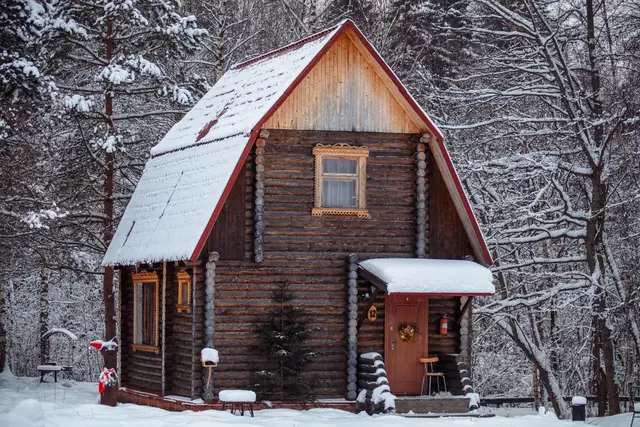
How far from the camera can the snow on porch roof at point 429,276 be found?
20.3 m

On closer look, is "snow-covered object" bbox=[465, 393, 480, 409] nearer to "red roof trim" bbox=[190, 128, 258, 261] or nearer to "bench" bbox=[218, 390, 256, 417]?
"bench" bbox=[218, 390, 256, 417]

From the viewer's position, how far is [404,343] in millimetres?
21969

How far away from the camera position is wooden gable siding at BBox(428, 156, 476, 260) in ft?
73.6

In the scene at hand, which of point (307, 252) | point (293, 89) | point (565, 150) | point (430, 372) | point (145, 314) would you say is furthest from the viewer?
point (565, 150)

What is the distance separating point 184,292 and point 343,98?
16.8 feet

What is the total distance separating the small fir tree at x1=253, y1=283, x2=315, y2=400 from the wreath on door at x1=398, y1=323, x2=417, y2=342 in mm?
2001

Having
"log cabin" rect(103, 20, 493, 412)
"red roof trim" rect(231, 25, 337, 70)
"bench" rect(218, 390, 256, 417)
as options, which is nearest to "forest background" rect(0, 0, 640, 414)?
"red roof trim" rect(231, 25, 337, 70)

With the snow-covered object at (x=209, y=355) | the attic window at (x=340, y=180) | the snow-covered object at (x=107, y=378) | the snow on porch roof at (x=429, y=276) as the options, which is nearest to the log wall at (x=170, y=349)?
the snow-covered object at (x=209, y=355)

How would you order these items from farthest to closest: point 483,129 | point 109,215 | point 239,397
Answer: point 483,129 < point 109,215 < point 239,397

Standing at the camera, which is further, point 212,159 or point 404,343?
point 212,159

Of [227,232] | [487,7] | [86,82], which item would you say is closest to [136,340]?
[227,232]

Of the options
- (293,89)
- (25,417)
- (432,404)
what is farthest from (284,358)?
(25,417)

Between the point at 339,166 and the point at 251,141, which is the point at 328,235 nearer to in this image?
the point at 339,166

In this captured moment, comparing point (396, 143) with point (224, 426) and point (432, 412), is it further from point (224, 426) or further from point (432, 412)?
point (224, 426)
